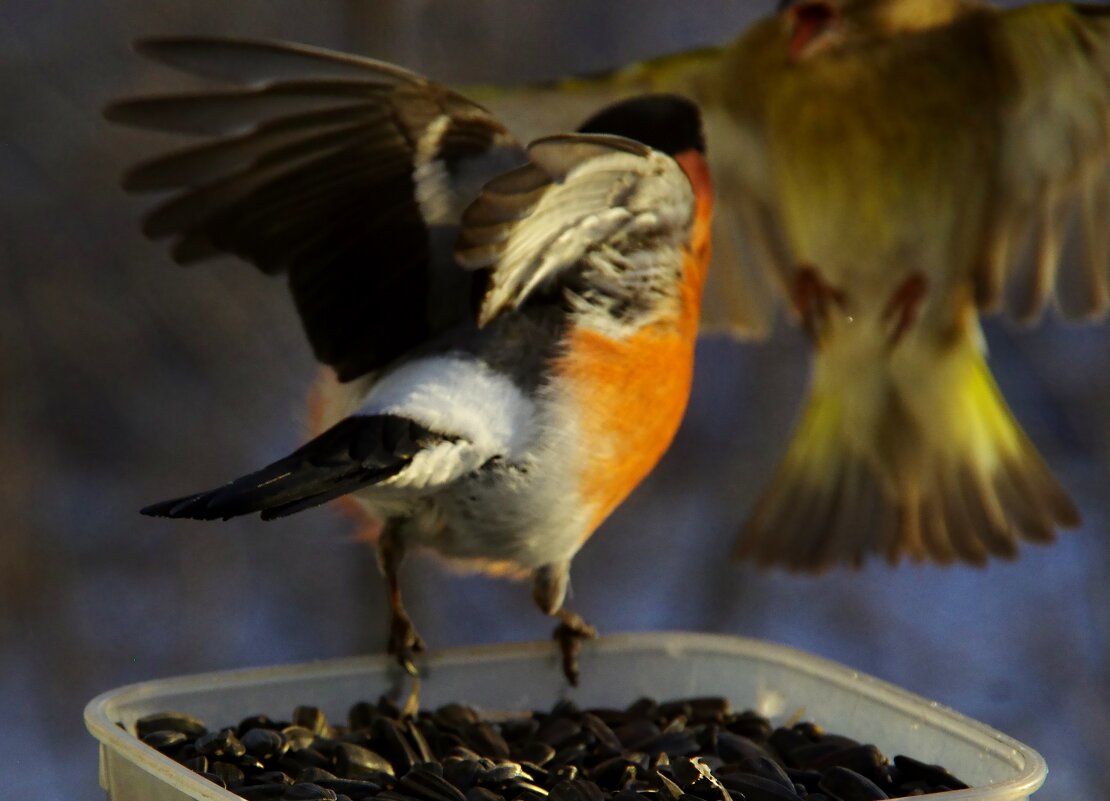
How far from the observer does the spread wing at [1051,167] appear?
2.92 m

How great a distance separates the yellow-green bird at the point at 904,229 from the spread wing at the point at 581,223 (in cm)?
79

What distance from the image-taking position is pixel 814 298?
3.31 meters

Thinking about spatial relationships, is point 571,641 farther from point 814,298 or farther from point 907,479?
point 907,479

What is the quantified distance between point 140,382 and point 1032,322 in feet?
9.54

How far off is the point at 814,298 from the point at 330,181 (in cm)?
129

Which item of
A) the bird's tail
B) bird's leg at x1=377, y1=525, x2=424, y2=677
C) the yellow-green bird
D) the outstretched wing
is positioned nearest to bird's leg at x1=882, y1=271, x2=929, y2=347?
the yellow-green bird

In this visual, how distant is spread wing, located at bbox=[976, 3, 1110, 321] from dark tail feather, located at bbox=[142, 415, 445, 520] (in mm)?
1514

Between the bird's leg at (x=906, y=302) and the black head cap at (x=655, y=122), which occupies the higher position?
the black head cap at (x=655, y=122)

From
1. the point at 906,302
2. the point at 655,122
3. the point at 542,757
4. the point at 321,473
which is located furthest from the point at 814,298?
the point at 321,473

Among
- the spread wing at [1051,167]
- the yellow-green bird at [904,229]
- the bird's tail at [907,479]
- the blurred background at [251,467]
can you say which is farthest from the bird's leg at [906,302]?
the blurred background at [251,467]

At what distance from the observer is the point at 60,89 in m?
4.75

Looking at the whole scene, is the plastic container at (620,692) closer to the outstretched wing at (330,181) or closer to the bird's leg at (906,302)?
the outstretched wing at (330,181)

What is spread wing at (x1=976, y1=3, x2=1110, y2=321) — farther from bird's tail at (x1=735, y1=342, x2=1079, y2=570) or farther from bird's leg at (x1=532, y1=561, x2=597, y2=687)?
bird's leg at (x1=532, y1=561, x2=597, y2=687)

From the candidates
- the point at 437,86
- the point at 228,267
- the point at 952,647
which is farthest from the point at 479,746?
the point at 952,647
